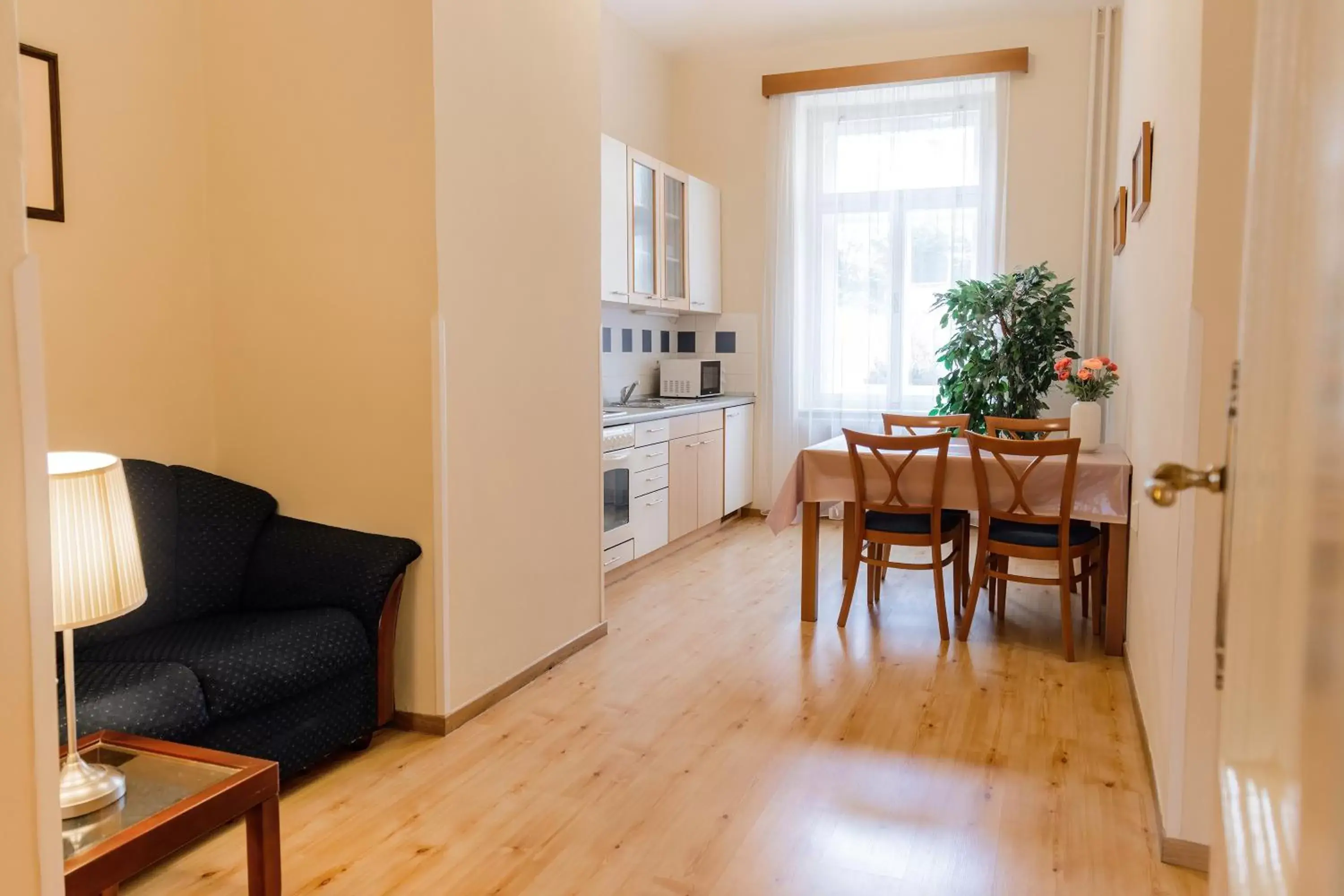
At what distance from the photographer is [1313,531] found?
0.53 meters

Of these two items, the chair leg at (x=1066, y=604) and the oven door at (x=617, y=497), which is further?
the oven door at (x=617, y=497)

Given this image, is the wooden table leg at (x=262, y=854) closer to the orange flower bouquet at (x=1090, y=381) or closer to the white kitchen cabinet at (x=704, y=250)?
the orange flower bouquet at (x=1090, y=381)

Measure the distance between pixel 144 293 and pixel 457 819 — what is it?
1.84 meters

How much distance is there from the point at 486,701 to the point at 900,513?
188cm

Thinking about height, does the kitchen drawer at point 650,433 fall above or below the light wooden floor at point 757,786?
above

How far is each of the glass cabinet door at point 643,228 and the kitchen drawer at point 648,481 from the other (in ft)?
3.34

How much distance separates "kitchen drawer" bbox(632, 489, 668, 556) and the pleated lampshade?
3.36 m

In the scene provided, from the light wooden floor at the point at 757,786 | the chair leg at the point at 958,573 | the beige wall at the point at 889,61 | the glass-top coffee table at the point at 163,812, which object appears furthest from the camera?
the beige wall at the point at 889,61

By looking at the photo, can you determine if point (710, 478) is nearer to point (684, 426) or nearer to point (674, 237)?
point (684, 426)

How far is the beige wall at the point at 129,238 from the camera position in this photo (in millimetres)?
2791

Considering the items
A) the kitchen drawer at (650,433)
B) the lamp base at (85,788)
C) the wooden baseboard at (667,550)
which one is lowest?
the wooden baseboard at (667,550)

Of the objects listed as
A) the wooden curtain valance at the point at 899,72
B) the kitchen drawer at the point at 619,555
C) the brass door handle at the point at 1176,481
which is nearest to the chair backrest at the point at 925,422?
the kitchen drawer at the point at 619,555

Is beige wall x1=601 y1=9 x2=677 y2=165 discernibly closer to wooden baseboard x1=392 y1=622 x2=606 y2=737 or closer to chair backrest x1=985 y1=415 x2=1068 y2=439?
chair backrest x1=985 y1=415 x2=1068 y2=439

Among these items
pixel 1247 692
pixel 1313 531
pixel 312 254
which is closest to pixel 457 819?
pixel 312 254
